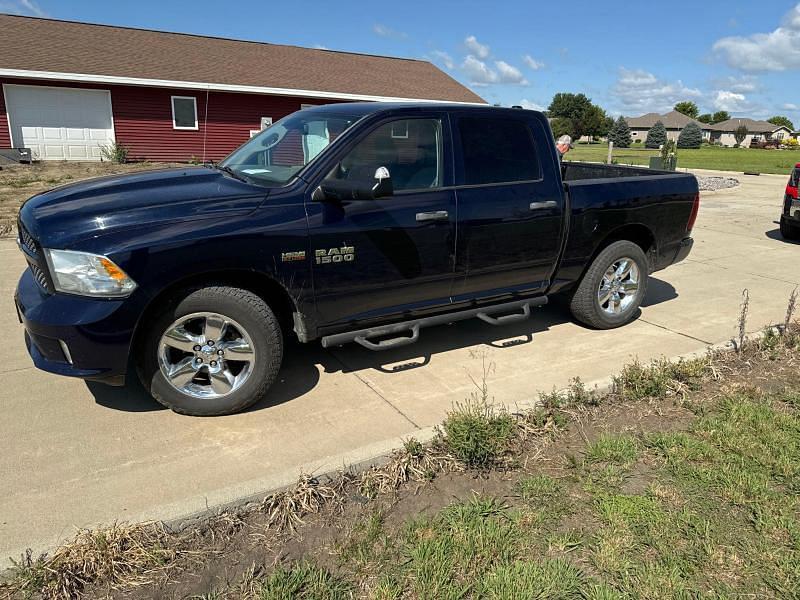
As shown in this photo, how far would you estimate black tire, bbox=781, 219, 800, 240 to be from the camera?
398 inches

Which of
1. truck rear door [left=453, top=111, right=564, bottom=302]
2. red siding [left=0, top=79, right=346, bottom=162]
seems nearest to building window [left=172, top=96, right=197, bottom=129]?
red siding [left=0, top=79, right=346, bottom=162]

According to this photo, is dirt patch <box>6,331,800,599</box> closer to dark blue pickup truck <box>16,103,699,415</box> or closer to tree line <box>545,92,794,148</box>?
dark blue pickup truck <box>16,103,699,415</box>

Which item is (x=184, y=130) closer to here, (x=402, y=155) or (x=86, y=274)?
(x=402, y=155)

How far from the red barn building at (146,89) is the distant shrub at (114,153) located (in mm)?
144

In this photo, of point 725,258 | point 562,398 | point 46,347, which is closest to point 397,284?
point 562,398

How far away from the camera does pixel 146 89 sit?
66.7ft

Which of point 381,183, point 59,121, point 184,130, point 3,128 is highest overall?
point 59,121

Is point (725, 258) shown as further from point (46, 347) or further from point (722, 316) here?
point (46, 347)

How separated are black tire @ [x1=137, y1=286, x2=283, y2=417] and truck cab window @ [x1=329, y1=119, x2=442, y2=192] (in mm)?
1020

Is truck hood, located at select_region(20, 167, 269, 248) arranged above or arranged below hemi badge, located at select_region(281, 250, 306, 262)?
above

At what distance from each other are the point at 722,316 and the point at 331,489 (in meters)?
4.83

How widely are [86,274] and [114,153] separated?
19038 millimetres

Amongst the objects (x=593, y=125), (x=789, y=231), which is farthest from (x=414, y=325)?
(x=593, y=125)

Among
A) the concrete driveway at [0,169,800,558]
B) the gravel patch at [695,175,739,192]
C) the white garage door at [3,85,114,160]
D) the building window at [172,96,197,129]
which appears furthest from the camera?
the building window at [172,96,197,129]
